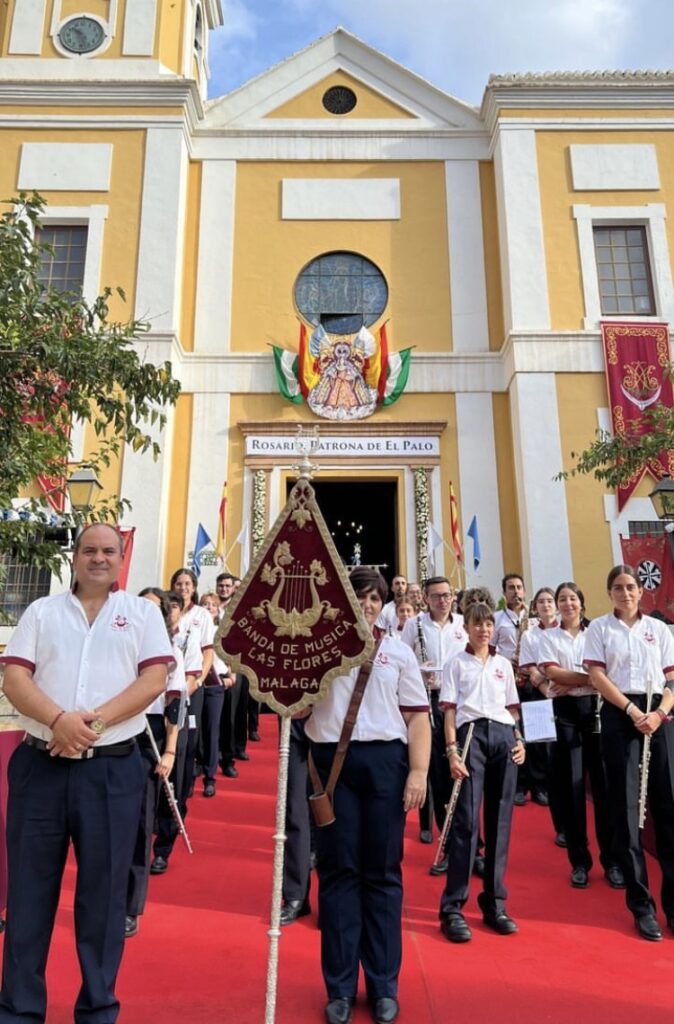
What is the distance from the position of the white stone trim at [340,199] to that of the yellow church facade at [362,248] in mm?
42

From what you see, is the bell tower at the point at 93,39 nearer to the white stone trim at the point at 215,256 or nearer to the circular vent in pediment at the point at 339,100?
the white stone trim at the point at 215,256

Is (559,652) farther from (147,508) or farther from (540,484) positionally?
(147,508)

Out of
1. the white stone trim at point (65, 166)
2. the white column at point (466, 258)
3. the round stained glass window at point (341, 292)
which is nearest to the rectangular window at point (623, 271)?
the white column at point (466, 258)

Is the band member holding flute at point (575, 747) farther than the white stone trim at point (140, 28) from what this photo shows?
No

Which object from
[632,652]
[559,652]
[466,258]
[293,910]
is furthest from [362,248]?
[293,910]

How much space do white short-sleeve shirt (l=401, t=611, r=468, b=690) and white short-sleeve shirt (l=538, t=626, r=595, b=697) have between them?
864mm

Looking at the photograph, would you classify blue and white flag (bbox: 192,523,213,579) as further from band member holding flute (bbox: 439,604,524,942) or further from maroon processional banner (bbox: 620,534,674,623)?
band member holding flute (bbox: 439,604,524,942)

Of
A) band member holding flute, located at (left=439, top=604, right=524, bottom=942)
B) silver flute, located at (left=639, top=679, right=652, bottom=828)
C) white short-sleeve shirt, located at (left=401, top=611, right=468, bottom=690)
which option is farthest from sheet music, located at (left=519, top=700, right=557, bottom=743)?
white short-sleeve shirt, located at (left=401, top=611, right=468, bottom=690)

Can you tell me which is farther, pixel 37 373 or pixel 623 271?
pixel 623 271

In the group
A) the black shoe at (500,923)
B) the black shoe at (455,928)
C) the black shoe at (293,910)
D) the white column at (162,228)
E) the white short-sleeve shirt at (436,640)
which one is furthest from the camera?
the white column at (162,228)

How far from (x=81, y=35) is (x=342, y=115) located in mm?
5261

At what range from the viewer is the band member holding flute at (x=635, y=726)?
4.19 metres

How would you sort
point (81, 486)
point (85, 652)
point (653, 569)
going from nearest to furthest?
point (85, 652) → point (81, 486) → point (653, 569)

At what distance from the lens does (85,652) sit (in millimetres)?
2885
